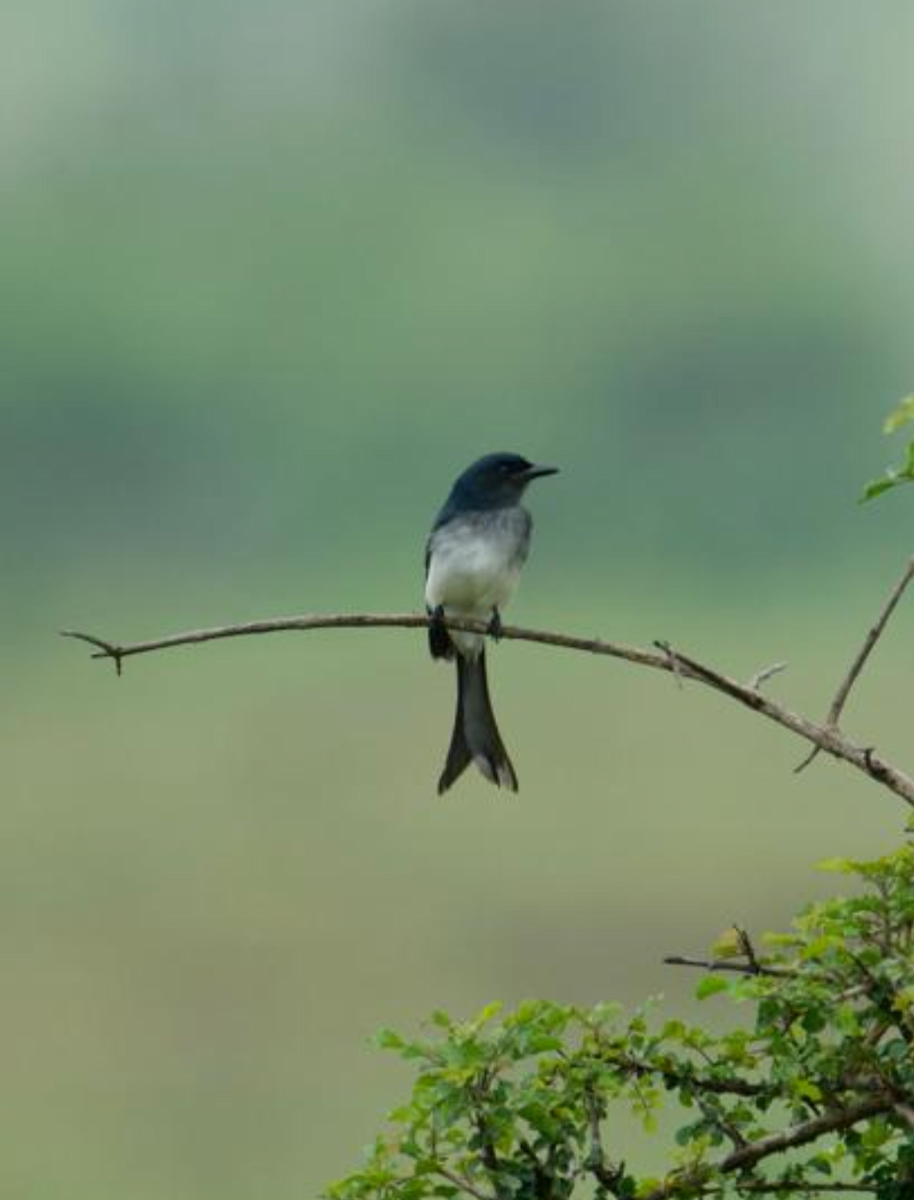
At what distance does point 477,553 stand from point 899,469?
20.3 ft

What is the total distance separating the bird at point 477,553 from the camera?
1028 centimetres

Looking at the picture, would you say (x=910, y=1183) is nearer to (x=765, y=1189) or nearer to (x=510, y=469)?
(x=765, y=1189)

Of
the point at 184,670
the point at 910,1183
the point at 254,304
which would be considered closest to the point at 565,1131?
the point at 910,1183

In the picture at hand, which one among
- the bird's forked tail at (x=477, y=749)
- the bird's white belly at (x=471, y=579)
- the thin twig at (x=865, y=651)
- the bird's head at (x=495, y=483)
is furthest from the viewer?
the bird's head at (x=495, y=483)

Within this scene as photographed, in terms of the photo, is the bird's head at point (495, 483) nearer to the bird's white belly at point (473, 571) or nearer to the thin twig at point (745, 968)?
the bird's white belly at point (473, 571)

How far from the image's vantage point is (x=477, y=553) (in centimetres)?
1094

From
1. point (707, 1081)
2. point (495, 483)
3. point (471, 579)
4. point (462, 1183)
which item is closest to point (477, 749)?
point (471, 579)

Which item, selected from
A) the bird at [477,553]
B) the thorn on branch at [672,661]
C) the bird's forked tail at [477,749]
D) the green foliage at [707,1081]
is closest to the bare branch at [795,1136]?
the green foliage at [707,1081]

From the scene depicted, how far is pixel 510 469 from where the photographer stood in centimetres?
1138

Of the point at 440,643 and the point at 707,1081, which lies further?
the point at 440,643

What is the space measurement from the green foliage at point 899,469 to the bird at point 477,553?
16.3 ft

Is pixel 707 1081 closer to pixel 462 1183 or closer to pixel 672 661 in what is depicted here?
pixel 462 1183

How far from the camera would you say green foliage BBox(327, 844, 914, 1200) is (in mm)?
4887

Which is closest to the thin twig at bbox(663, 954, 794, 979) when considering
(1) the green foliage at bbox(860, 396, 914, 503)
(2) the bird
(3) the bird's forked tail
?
(1) the green foliage at bbox(860, 396, 914, 503)
